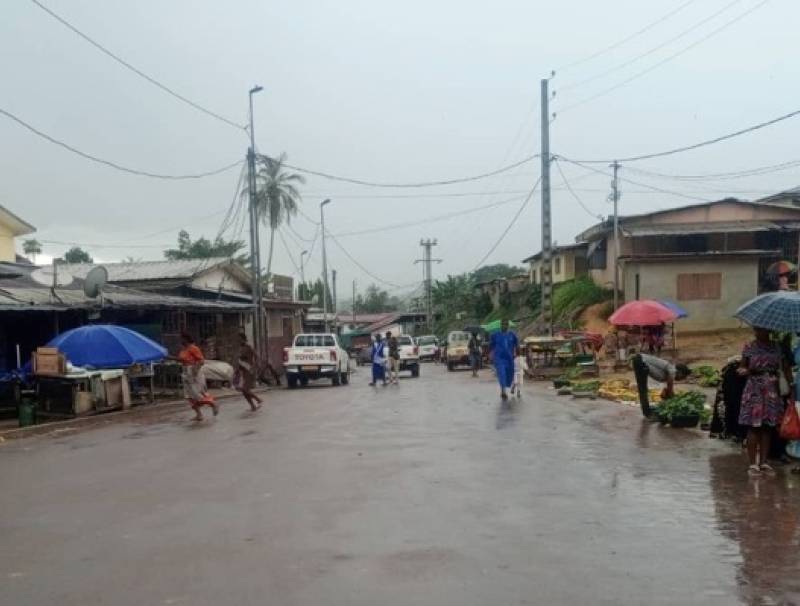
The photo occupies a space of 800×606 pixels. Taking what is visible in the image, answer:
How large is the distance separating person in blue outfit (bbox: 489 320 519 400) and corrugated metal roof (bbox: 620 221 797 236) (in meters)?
19.6

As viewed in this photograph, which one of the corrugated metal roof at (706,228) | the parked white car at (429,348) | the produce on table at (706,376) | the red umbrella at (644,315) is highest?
the corrugated metal roof at (706,228)

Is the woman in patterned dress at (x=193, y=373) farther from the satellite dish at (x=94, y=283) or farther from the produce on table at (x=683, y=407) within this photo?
the produce on table at (x=683, y=407)

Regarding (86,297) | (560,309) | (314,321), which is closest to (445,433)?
(86,297)

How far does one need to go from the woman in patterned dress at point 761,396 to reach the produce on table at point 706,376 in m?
10.3

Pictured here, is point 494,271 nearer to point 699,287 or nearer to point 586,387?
point 699,287

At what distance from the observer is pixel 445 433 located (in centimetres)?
1280

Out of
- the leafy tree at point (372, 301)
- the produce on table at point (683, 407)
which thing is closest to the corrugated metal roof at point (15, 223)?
the produce on table at point (683, 407)

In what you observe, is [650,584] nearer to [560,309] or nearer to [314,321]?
[560,309]

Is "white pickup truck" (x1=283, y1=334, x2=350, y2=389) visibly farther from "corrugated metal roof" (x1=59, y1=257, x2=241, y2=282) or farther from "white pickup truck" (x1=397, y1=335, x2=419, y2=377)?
"corrugated metal roof" (x1=59, y1=257, x2=241, y2=282)

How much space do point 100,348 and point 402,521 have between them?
13033 millimetres

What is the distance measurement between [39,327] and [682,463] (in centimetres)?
1902

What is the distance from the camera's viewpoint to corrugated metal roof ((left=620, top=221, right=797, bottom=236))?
118ft

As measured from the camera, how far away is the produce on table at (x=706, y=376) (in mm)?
19300

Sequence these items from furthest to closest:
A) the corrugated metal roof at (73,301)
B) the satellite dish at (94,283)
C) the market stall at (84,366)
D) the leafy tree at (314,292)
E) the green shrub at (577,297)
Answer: the leafy tree at (314,292), the green shrub at (577,297), the satellite dish at (94,283), the corrugated metal roof at (73,301), the market stall at (84,366)
